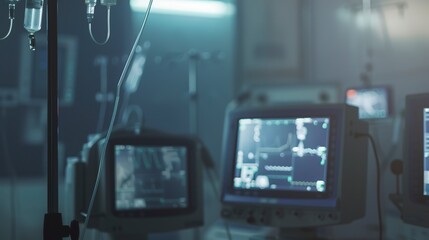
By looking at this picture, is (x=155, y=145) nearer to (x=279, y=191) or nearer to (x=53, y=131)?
(x=279, y=191)

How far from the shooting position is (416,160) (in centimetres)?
167

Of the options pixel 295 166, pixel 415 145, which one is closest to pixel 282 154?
pixel 295 166

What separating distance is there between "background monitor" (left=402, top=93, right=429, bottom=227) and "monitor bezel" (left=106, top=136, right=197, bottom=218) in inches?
29.7

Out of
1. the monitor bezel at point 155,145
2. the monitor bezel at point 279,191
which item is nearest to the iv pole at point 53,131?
the monitor bezel at point 155,145

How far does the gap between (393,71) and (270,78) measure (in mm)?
1017

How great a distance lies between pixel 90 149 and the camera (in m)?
1.84

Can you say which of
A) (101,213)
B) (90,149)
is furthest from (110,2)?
(101,213)

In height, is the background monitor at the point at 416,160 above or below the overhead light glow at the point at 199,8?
below

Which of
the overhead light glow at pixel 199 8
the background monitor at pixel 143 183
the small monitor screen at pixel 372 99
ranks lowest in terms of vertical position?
the background monitor at pixel 143 183

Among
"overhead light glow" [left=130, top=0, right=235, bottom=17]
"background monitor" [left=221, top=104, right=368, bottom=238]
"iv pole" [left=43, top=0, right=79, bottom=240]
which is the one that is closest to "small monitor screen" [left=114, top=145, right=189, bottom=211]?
"background monitor" [left=221, top=104, right=368, bottom=238]

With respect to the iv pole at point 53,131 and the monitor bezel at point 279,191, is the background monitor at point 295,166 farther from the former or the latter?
the iv pole at point 53,131

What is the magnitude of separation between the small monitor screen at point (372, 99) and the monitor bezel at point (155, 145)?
63 cm

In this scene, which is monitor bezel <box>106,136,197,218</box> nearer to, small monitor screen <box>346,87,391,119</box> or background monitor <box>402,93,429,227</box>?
small monitor screen <box>346,87,391,119</box>

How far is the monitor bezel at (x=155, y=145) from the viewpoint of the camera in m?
1.92
